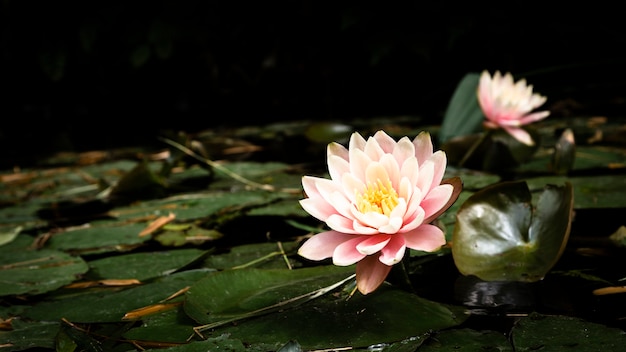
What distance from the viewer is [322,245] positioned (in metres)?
0.59

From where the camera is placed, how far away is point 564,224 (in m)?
0.69

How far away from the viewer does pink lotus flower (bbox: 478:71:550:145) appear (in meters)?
1.19

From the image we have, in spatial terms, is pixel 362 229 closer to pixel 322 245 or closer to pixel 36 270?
pixel 322 245

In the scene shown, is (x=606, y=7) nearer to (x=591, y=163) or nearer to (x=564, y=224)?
(x=591, y=163)

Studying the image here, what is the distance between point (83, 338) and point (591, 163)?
1.19 m

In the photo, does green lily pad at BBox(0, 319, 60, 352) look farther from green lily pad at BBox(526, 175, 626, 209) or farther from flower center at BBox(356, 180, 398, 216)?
green lily pad at BBox(526, 175, 626, 209)

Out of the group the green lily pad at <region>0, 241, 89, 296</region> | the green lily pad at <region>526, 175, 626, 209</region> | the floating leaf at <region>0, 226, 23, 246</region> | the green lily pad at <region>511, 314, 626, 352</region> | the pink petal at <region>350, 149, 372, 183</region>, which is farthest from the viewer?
the floating leaf at <region>0, 226, 23, 246</region>

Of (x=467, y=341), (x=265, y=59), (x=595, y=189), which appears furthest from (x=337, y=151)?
(x=265, y=59)

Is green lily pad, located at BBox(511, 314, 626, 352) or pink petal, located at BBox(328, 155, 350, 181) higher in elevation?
pink petal, located at BBox(328, 155, 350, 181)

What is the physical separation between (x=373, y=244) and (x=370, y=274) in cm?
3

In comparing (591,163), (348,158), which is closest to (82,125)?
(591,163)

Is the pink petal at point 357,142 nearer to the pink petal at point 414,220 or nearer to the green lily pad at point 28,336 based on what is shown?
the pink petal at point 414,220

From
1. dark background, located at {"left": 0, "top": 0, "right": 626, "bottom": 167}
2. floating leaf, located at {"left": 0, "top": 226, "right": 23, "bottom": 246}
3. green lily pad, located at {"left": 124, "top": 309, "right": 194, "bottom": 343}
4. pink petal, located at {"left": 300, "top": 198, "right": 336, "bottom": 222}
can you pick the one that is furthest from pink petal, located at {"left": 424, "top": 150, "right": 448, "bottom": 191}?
dark background, located at {"left": 0, "top": 0, "right": 626, "bottom": 167}

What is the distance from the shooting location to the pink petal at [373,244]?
21.4 inches
